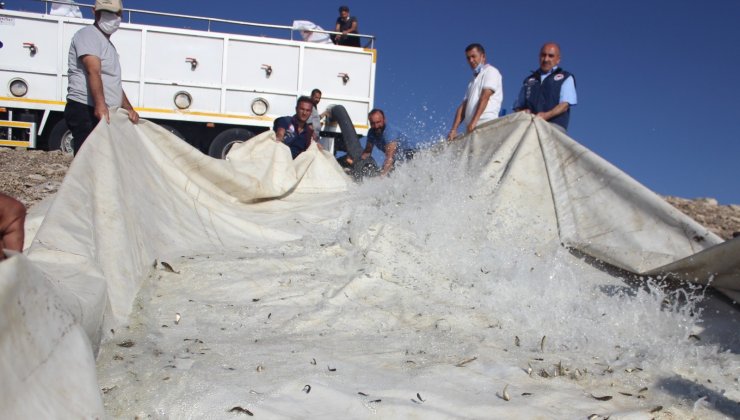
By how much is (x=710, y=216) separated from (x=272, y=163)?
6.09 meters

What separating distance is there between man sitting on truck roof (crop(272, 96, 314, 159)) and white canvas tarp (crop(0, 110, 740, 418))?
1.94 metres

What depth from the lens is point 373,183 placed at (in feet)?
22.7

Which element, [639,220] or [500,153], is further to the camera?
[500,153]

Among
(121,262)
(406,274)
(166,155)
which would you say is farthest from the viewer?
(166,155)

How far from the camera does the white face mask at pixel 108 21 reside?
476 centimetres

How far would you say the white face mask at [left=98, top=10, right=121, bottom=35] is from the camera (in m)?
4.76

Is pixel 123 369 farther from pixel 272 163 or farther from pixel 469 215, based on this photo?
pixel 272 163

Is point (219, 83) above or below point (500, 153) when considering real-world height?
above

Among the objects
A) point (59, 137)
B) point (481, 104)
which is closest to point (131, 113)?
point (481, 104)

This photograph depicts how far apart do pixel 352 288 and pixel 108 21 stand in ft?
8.58

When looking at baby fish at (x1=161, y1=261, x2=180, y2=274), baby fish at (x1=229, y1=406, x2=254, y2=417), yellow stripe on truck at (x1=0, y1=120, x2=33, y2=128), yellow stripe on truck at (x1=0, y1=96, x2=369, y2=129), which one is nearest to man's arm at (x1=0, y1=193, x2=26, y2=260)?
baby fish at (x1=229, y1=406, x2=254, y2=417)

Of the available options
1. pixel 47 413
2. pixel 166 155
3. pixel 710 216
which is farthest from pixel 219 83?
pixel 47 413

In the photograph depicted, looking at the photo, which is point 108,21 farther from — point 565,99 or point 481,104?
point 565,99

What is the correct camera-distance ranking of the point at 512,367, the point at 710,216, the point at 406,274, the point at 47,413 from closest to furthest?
1. the point at 47,413
2. the point at 512,367
3. the point at 406,274
4. the point at 710,216
